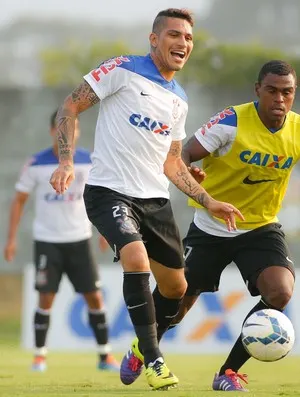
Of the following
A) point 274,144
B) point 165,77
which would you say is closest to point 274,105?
point 274,144

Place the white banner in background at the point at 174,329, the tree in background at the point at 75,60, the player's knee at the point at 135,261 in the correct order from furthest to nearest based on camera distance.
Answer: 1. the tree in background at the point at 75,60
2. the white banner in background at the point at 174,329
3. the player's knee at the point at 135,261

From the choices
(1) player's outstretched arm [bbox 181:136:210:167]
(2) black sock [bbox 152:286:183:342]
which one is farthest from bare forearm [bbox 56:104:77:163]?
(2) black sock [bbox 152:286:183:342]

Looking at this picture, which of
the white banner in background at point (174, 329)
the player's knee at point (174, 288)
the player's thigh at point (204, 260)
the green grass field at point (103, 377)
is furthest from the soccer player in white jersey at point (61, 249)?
the player's knee at point (174, 288)

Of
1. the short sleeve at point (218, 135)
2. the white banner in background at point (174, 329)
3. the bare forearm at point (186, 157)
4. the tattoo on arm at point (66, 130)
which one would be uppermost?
the tattoo on arm at point (66, 130)

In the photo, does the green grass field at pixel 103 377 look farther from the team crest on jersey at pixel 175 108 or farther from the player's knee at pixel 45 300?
the team crest on jersey at pixel 175 108

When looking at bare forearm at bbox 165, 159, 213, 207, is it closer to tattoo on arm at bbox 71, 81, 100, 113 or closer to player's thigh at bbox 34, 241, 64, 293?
tattoo on arm at bbox 71, 81, 100, 113

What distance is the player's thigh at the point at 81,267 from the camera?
12.1 m

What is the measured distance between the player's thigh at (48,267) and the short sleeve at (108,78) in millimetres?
4751

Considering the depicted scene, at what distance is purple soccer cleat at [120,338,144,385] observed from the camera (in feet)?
27.7

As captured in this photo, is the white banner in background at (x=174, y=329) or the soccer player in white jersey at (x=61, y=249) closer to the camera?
the soccer player in white jersey at (x=61, y=249)

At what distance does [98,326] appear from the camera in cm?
1212

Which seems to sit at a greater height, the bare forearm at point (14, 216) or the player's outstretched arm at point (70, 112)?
the player's outstretched arm at point (70, 112)

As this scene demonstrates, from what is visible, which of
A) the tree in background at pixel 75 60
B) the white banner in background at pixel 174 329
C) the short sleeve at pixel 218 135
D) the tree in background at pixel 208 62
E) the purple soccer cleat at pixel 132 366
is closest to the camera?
the short sleeve at pixel 218 135

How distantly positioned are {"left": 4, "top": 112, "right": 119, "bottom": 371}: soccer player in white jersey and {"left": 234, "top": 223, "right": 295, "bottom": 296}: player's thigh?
3938 mm
